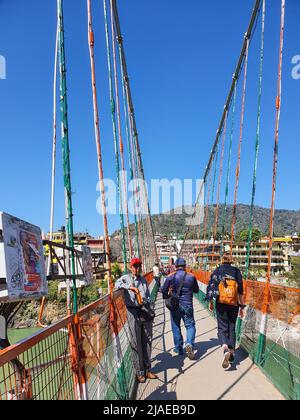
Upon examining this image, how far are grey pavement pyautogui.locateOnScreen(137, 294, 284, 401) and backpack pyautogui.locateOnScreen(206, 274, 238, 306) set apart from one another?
0.73m

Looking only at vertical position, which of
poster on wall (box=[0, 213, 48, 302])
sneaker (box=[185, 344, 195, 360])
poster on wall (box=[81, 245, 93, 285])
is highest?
poster on wall (box=[0, 213, 48, 302])

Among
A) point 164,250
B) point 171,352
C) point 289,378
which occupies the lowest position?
point 164,250

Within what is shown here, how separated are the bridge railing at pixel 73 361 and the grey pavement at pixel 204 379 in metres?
0.34

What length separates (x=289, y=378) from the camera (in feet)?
12.3

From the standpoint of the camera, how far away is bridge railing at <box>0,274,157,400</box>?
1.95m

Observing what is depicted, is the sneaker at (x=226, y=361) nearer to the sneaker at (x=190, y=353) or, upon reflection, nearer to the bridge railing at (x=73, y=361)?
the sneaker at (x=190, y=353)

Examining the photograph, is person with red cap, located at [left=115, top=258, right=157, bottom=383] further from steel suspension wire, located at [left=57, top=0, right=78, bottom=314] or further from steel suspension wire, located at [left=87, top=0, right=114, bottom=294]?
steel suspension wire, located at [left=57, top=0, right=78, bottom=314]

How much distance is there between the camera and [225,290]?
16.9ft

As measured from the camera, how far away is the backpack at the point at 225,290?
16.8ft

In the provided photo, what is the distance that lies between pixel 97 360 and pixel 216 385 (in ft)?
5.13

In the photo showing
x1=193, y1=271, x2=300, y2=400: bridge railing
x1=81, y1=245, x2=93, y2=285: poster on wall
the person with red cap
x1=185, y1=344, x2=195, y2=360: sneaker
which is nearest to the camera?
x1=193, y1=271, x2=300, y2=400: bridge railing

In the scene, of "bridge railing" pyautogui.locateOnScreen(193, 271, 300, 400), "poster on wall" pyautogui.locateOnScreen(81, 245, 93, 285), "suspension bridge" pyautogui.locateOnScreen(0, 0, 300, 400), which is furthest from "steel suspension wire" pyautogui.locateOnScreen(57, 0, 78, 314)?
"poster on wall" pyautogui.locateOnScreen(81, 245, 93, 285)
